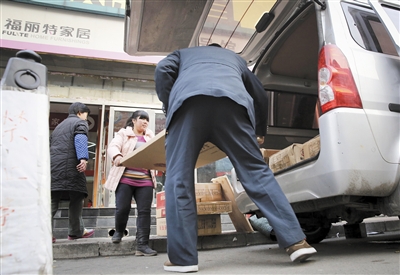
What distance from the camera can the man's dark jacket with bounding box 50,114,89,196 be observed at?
366cm

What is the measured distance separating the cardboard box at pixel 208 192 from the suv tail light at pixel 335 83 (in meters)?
2.24

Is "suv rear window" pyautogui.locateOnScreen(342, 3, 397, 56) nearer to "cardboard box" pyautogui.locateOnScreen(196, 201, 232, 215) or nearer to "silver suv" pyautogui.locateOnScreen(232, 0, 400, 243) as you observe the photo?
"silver suv" pyautogui.locateOnScreen(232, 0, 400, 243)

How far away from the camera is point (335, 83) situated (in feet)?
7.25

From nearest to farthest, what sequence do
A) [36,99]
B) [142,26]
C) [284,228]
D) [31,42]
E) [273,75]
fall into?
[36,99] → [284,228] → [142,26] → [273,75] → [31,42]

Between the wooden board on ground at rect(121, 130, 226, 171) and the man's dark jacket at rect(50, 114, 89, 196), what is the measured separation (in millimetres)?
1038

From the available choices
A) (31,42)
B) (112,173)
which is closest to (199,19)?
(112,173)

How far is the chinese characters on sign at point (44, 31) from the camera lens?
7.93m

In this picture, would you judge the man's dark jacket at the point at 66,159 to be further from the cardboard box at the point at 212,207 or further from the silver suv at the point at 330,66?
the cardboard box at the point at 212,207

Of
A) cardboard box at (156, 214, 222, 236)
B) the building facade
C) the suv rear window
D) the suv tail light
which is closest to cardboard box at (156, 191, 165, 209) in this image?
cardboard box at (156, 214, 222, 236)

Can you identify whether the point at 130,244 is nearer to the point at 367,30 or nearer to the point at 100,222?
the point at 100,222

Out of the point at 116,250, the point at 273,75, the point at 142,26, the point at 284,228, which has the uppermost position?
the point at 142,26

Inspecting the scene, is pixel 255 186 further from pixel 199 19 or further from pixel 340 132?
pixel 199 19

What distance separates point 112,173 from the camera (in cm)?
339

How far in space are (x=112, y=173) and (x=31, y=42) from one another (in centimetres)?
616
